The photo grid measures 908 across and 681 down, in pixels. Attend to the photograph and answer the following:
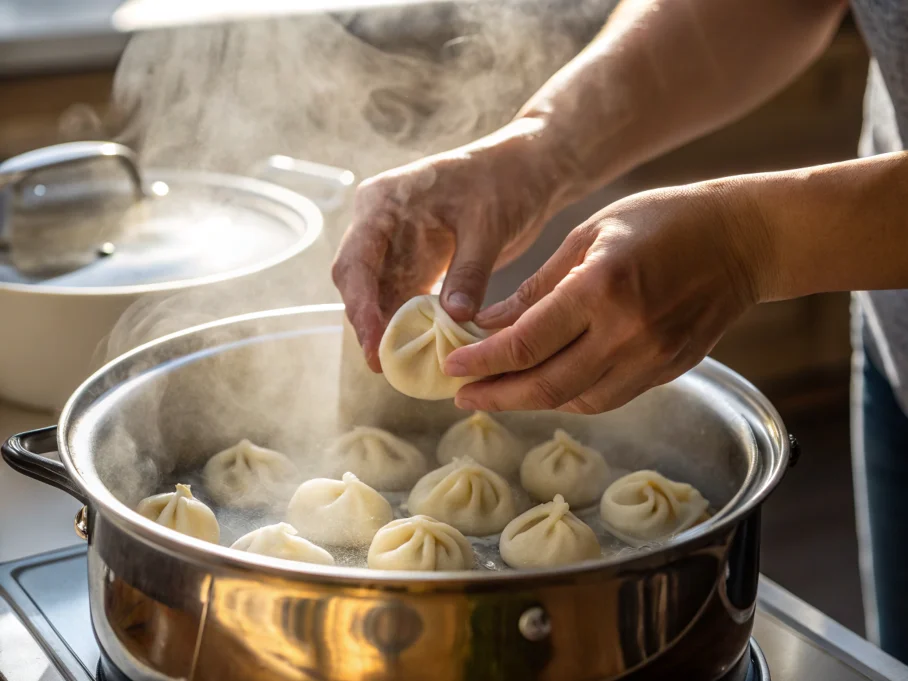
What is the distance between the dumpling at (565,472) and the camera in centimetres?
127

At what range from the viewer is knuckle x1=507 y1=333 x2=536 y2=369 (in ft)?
3.08

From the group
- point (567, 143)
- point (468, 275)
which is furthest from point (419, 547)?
point (567, 143)

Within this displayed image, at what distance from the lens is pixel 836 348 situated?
4.04 meters

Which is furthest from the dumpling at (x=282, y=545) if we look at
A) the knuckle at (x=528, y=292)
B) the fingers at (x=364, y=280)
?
the knuckle at (x=528, y=292)

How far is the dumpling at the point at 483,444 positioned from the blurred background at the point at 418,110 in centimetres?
45

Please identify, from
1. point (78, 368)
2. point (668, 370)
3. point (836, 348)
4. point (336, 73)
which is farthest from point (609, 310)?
point (836, 348)

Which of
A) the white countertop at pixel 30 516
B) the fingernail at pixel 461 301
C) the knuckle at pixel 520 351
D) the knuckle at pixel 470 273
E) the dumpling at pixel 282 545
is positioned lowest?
the white countertop at pixel 30 516

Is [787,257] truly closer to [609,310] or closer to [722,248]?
[722,248]

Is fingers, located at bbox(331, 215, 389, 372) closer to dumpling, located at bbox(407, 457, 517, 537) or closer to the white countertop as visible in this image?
dumpling, located at bbox(407, 457, 517, 537)

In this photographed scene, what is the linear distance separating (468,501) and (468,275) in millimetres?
287

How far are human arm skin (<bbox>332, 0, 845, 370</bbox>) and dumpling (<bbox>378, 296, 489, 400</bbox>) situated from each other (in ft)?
0.07

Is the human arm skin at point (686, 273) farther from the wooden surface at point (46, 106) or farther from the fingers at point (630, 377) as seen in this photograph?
the wooden surface at point (46, 106)

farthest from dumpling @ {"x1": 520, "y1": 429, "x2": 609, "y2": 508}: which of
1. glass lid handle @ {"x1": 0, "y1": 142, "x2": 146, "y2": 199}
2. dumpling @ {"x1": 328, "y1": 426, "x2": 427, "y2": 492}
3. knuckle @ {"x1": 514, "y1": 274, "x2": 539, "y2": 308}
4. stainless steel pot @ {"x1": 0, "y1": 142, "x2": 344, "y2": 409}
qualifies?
glass lid handle @ {"x1": 0, "y1": 142, "x2": 146, "y2": 199}

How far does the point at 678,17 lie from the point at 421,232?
1.67 feet
